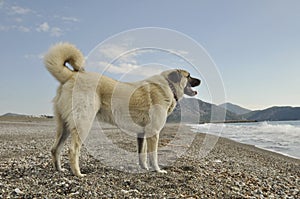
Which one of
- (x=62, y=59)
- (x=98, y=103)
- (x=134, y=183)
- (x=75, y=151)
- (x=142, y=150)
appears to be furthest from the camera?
(x=142, y=150)

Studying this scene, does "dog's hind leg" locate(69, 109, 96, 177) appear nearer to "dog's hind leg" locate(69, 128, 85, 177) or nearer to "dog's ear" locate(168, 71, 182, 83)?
"dog's hind leg" locate(69, 128, 85, 177)

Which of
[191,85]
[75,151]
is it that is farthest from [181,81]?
[75,151]

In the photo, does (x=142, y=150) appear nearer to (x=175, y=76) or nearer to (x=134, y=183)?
(x=134, y=183)

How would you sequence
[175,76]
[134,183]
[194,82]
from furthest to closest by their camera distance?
1. [194,82]
2. [175,76]
3. [134,183]

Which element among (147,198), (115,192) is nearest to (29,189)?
(115,192)

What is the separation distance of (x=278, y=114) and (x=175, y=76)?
102641mm

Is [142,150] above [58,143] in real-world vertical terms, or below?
below

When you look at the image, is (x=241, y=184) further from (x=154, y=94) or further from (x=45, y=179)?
(x=45, y=179)

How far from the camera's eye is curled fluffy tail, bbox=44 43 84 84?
5215 millimetres

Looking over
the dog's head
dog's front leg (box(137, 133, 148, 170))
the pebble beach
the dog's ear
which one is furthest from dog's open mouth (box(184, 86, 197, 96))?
the pebble beach

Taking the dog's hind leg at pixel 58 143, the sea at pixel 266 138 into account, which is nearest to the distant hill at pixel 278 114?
the sea at pixel 266 138

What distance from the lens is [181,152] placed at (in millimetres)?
8828

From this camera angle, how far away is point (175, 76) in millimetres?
6730

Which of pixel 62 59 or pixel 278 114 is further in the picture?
pixel 278 114
